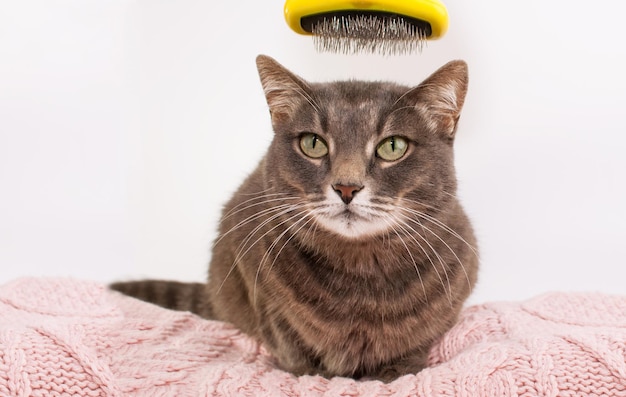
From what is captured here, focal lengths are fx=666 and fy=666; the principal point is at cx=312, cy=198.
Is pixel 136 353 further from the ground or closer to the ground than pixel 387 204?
closer to the ground

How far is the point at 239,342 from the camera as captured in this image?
185cm

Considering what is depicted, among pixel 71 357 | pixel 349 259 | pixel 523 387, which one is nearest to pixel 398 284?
pixel 349 259

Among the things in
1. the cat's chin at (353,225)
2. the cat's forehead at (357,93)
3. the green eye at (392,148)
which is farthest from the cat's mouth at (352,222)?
the cat's forehead at (357,93)

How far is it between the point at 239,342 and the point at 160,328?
0.73ft

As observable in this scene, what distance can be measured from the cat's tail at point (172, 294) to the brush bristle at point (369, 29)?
0.92m

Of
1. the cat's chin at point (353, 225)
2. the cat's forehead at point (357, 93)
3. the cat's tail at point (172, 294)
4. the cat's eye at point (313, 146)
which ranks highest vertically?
the cat's forehead at point (357, 93)

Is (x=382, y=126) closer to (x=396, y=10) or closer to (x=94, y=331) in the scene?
(x=396, y=10)

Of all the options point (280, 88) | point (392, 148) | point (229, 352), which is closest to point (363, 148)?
point (392, 148)

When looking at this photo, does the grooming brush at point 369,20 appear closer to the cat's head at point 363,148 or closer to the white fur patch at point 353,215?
the cat's head at point 363,148

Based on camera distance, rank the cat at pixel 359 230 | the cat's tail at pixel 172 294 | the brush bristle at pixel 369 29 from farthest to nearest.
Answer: the cat's tail at pixel 172 294 → the brush bristle at pixel 369 29 → the cat at pixel 359 230

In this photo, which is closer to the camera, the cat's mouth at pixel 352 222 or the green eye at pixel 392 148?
the cat's mouth at pixel 352 222

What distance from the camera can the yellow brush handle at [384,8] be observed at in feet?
5.05

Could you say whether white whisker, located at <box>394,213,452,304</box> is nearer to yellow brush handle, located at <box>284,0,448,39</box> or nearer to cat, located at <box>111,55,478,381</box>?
cat, located at <box>111,55,478,381</box>

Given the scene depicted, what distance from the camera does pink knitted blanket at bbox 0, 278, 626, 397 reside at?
4.50 ft
